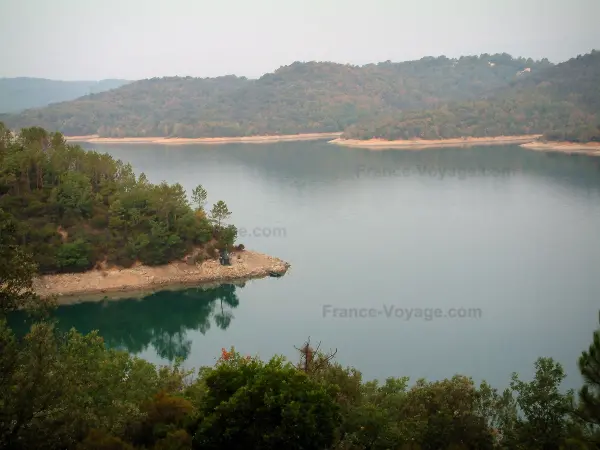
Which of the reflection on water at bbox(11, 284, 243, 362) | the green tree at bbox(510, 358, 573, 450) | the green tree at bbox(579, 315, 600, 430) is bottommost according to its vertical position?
the reflection on water at bbox(11, 284, 243, 362)

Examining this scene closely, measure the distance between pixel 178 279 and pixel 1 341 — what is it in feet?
46.7

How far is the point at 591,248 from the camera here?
888 inches

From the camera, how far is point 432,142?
63.2 m

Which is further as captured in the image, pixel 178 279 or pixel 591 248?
pixel 591 248

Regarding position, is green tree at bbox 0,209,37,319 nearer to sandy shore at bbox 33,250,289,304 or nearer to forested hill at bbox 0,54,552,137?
sandy shore at bbox 33,250,289,304

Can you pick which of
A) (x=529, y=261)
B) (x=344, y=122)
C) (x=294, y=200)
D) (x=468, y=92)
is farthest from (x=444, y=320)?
(x=468, y=92)

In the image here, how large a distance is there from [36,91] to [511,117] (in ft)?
300

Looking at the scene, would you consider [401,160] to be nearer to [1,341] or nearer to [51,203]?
[51,203]

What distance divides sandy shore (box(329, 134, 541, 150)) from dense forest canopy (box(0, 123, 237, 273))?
4236 centimetres

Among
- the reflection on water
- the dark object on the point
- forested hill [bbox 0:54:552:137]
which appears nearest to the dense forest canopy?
the dark object on the point

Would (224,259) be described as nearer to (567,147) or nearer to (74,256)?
(74,256)

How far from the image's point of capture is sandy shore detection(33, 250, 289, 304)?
18875mm

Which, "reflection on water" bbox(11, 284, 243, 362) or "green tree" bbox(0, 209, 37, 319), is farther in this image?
"reflection on water" bbox(11, 284, 243, 362)

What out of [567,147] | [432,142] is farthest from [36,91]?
[567,147]
